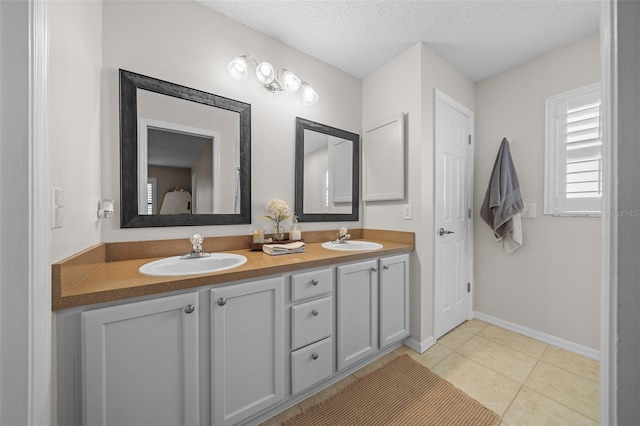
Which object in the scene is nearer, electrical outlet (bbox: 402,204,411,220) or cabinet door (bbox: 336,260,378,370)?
cabinet door (bbox: 336,260,378,370)

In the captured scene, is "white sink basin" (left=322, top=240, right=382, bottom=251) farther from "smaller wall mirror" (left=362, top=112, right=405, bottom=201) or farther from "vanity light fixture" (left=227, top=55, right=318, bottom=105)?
"vanity light fixture" (left=227, top=55, right=318, bottom=105)

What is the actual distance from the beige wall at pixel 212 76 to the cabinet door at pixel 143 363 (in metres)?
0.64

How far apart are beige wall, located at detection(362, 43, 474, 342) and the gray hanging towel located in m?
0.64

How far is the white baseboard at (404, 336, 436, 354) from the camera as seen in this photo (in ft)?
6.23

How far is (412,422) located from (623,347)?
1330mm

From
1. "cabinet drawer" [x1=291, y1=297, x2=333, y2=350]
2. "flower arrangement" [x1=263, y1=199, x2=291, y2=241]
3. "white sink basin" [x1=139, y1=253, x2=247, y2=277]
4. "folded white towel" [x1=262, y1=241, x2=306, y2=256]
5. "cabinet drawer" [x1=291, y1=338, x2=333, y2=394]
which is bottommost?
"cabinet drawer" [x1=291, y1=338, x2=333, y2=394]

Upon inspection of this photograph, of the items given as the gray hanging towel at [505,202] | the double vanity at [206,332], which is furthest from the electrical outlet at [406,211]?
the gray hanging towel at [505,202]

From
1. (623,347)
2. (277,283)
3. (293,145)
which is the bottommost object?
(277,283)

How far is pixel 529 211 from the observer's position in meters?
2.14

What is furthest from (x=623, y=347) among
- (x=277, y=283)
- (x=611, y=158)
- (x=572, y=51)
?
(x=572, y=51)

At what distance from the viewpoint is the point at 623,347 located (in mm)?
320

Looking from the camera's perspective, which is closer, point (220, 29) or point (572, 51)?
point (220, 29)

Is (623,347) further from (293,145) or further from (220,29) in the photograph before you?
(220,29)

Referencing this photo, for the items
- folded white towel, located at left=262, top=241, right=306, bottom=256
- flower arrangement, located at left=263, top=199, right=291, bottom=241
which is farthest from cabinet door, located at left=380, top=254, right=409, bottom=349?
flower arrangement, located at left=263, top=199, right=291, bottom=241
